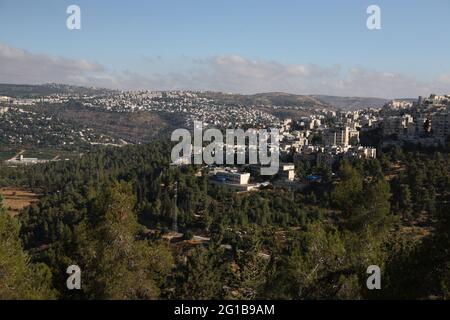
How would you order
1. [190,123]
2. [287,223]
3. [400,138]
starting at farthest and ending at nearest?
1. [190,123]
2. [400,138]
3. [287,223]

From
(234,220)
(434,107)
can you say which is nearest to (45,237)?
(234,220)

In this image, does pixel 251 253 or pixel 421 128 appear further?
pixel 421 128

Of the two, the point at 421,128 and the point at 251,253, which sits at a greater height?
the point at 421,128

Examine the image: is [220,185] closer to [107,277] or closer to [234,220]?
[234,220]

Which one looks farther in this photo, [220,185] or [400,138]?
[400,138]

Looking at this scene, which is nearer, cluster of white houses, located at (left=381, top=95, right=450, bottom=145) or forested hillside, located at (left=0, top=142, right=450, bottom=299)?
forested hillside, located at (left=0, top=142, right=450, bottom=299)

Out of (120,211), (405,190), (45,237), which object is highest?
(120,211)

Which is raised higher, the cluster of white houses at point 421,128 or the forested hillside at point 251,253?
the cluster of white houses at point 421,128

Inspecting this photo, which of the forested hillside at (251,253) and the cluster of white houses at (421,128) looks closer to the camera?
the forested hillside at (251,253)

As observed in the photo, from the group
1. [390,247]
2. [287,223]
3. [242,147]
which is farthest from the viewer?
[242,147]

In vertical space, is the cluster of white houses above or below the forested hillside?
above

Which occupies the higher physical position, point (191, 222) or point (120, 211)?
point (120, 211)
